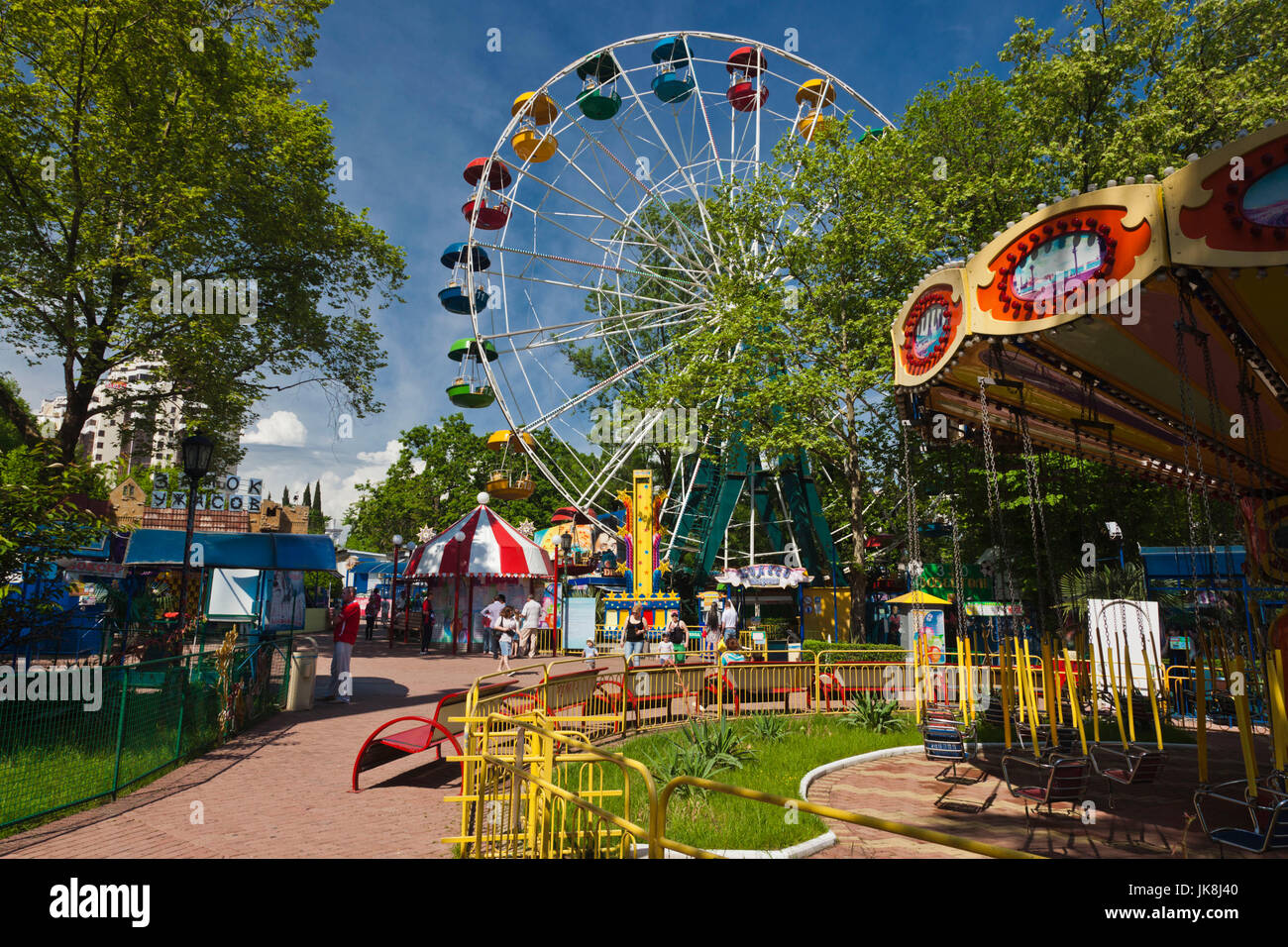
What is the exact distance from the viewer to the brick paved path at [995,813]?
6.18 m

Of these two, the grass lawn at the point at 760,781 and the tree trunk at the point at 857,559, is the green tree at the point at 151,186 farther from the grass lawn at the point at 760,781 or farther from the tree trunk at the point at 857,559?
the tree trunk at the point at 857,559

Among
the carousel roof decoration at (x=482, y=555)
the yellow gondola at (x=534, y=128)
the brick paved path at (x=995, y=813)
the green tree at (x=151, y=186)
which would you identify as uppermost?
the yellow gondola at (x=534, y=128)

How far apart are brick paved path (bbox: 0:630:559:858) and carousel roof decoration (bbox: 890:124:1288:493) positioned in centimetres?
699

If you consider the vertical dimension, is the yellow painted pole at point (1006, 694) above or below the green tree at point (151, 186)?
below

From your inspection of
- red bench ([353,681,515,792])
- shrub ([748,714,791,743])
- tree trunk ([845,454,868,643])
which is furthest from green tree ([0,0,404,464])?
tree trunk ([845,454,868,643])

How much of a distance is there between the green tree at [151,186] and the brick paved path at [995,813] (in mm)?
14129

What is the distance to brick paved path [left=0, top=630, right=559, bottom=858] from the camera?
588 centimetres

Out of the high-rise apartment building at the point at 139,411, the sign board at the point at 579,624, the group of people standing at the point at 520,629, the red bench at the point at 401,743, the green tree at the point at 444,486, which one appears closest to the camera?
the red bench at the point at 401,743

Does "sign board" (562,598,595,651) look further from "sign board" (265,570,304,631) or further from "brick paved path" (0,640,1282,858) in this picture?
"brick paved path" (0,640,1282,858)

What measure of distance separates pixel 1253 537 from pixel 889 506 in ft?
41.9

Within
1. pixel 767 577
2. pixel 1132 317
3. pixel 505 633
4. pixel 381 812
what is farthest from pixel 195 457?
pixel 767 577

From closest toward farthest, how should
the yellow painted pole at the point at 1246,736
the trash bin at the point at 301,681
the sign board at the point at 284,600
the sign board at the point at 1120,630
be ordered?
the yellow painted pole at the point at 1246,736, the trash bin at the point at 301,681, the sign board at the point at 1120,630, the sign board at the point at 284,600

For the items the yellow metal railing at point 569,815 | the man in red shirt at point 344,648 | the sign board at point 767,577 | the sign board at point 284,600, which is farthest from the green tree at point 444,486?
the yellow metal railing at point 569,815

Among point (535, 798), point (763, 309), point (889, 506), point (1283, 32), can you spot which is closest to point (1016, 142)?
point (1283, 32)
